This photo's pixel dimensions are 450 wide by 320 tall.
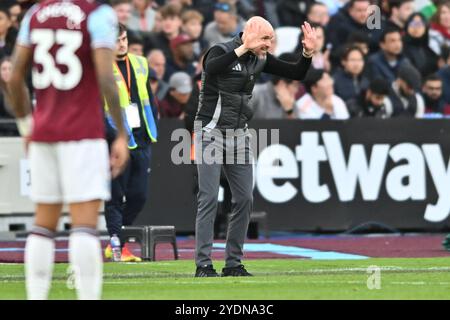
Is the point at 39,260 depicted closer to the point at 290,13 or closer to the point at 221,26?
the point at 221,26

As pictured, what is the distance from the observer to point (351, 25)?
880 inches

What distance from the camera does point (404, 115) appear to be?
2041 cm

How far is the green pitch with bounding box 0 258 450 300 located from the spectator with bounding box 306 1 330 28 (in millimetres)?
8079

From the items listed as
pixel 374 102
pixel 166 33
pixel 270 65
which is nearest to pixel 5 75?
pixel 166 33

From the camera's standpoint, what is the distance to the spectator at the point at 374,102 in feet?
66.1

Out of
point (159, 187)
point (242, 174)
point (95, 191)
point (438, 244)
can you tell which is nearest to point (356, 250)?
point (438, 244)

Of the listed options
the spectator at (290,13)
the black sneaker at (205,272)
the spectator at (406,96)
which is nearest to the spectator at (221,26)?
the spectator at (290,13)

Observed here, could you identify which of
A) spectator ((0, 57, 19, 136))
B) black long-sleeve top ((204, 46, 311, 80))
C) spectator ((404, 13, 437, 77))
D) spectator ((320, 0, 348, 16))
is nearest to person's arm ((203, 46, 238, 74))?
black long-sleeve top ((204, 46, 311, 80))

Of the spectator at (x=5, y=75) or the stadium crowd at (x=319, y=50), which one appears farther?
the stadium crowd at (x=319, y=50)

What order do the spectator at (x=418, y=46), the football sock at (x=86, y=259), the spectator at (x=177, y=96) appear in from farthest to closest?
the spectator at (x=418, y=46) → the spectator at (x=177, y=96) → the football sock at (x=86, y=259)

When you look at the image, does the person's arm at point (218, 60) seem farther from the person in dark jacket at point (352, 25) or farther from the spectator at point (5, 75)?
the person in dark jacket at point (352, 25)

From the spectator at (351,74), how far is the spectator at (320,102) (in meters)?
0.82

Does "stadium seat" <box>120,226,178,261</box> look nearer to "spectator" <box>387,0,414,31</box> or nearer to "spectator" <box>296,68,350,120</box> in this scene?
"spectator" <box>296,68,350,120</box>

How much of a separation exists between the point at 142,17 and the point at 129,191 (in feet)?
22.5
